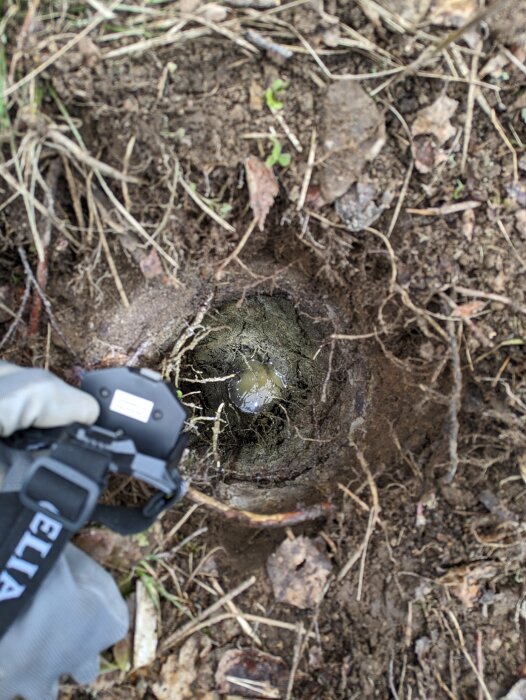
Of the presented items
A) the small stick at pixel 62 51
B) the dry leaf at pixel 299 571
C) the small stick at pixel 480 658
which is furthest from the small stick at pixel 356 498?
Answer: the small stick at pixel 62 51

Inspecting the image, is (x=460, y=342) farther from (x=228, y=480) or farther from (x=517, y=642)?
(x=228, y=480)

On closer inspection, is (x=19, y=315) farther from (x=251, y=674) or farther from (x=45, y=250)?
(x=251, y=674)

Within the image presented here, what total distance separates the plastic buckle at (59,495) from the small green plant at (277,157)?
1.25 meters

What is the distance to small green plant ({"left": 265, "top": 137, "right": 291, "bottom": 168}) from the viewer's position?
6.54ft

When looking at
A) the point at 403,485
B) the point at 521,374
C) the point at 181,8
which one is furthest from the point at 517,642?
the point at 181,8

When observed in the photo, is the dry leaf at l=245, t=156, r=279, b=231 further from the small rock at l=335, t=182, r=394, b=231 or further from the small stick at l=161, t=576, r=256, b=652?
the small stick at l=161, t=576, r=256, b=652

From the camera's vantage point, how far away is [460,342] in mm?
2082

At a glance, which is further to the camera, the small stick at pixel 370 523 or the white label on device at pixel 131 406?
the small stick at pixel 370 523

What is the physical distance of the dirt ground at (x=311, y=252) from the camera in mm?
1896

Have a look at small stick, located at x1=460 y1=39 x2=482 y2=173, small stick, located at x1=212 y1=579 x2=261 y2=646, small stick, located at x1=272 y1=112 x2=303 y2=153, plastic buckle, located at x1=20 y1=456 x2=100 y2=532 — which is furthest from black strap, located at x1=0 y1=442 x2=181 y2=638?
small stick, located at x1=460 y1=39 x2=482 y2=173

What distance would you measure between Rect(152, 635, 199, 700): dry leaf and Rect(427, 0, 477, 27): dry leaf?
235 cm

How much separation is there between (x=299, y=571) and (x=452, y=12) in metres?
2.07

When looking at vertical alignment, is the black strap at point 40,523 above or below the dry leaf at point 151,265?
below

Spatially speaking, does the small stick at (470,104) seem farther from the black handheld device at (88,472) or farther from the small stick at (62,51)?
the black handheld device at (88,472)
